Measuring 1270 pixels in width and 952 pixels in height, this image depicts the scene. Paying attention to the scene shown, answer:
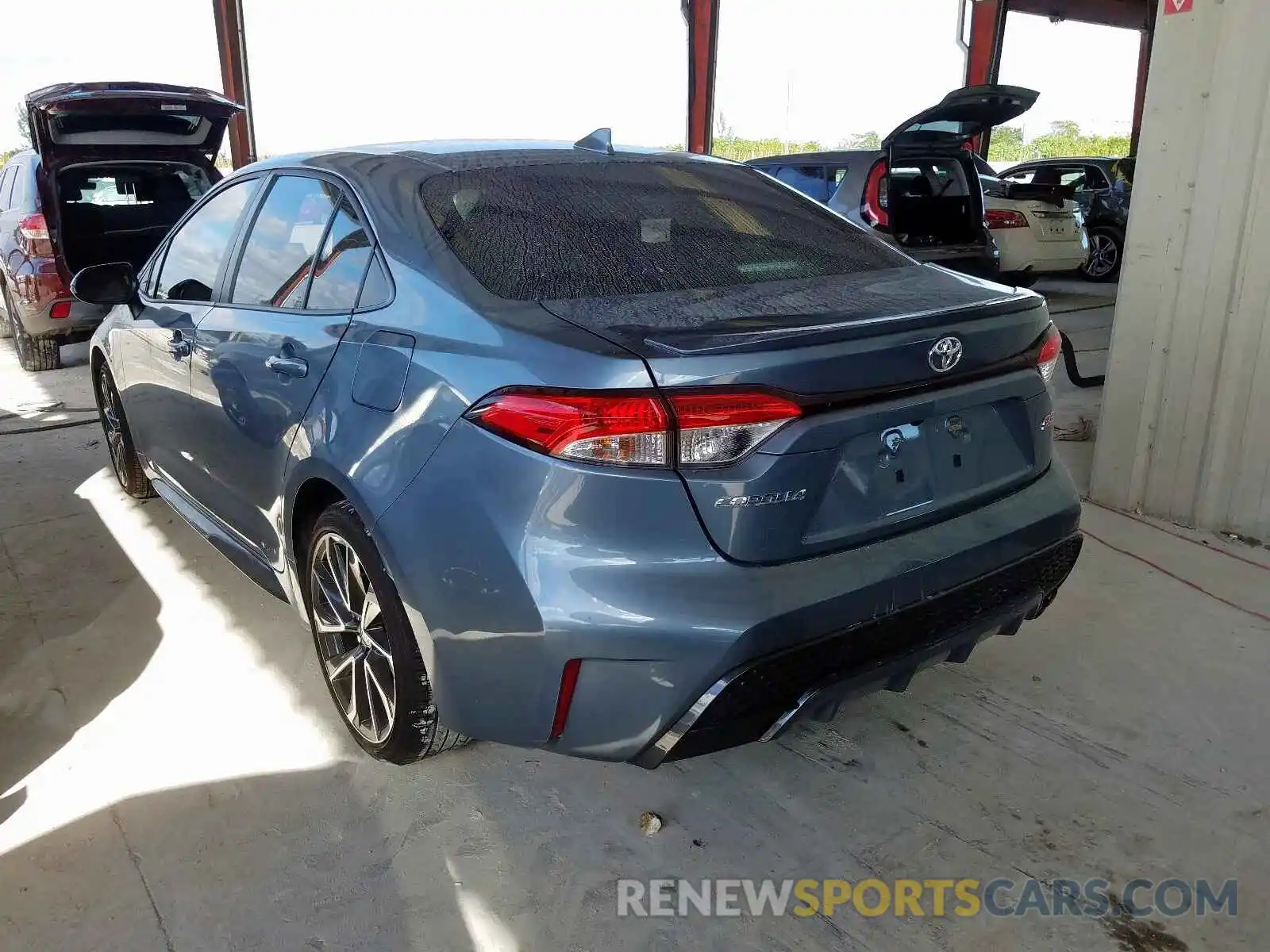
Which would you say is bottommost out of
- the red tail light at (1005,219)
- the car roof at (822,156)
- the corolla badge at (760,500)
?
the red tail light at (1005,219)

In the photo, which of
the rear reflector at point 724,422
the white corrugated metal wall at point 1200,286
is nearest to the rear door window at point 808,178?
the white corrugated metal wall at point 1200,286

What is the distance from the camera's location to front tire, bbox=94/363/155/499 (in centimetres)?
393

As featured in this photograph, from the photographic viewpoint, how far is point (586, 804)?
2.18m

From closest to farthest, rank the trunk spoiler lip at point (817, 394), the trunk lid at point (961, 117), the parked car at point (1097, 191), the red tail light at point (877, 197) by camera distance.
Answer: the trunk spoiler lip at point (817, 394)
the trunk lid at point (961, 117)
the red tail light at point (877, 197)
the parked car at point (1097, 191)

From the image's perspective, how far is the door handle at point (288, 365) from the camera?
222 centimetres

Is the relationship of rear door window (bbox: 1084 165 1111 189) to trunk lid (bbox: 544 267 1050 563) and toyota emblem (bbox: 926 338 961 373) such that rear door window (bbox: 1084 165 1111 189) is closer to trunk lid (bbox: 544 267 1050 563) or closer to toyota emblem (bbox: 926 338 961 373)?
trunk lid (bbox: 544 267 1050 563)

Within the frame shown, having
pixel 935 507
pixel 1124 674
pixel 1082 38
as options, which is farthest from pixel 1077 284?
pixel 1082 38

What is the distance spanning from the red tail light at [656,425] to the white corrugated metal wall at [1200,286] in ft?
8.46

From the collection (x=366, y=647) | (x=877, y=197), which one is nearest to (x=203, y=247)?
(x=366, y=647)

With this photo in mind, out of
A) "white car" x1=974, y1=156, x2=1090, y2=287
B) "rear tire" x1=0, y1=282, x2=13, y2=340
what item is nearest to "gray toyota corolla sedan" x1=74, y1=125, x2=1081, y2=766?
"rear tire" x1=0, y1=282, x2=13, y2=340

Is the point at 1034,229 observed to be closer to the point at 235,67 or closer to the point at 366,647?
the point at 366,647

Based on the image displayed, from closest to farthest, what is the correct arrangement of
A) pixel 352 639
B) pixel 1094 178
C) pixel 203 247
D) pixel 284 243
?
pixel 352 639, pixel 284 243, pixel 203 247, pixel 1094 178

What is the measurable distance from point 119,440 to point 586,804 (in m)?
2.94

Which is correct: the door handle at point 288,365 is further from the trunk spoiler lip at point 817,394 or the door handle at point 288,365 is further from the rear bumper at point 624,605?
the trunk spoiler lip at point 817,394
